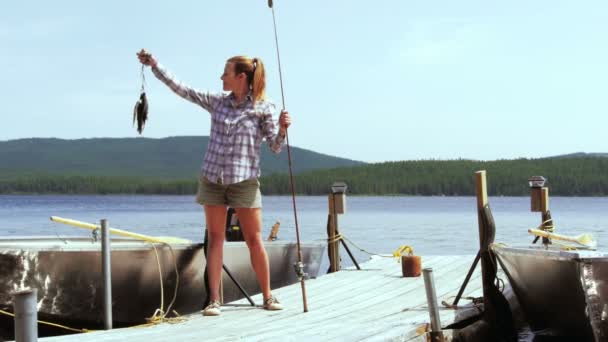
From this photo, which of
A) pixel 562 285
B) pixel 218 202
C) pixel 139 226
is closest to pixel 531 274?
pixel 562 285

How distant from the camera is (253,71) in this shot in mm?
6629

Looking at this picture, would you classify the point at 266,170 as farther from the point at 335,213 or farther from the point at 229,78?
the point at 229,78

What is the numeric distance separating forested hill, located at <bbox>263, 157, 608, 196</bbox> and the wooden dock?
80.5 m

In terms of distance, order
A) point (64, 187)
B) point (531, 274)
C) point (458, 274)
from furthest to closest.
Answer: point (64, 187), point (458, 274), point (531, 274)

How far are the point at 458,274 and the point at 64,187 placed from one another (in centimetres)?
11519

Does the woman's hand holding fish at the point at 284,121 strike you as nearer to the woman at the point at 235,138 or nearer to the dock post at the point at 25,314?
the woman at the point at 235,138

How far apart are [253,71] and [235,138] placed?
0.53m

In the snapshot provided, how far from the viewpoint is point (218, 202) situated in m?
6.58

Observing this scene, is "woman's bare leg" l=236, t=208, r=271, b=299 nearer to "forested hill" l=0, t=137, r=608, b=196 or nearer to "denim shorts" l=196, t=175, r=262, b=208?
"denim shorts" l=196, t=175, r=262, b=208

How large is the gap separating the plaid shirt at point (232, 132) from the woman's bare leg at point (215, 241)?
0.84 feet

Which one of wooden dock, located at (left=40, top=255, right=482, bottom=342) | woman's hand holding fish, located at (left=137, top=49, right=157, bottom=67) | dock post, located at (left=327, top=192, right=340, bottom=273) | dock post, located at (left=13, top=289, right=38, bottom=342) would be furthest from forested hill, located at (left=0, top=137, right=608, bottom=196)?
dock post, located at (left=13, top=289, right=38, bottom=342)

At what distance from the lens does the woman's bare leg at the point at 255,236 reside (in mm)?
6641

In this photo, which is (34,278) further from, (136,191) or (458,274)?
(136,191)

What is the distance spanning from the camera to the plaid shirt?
648cm
